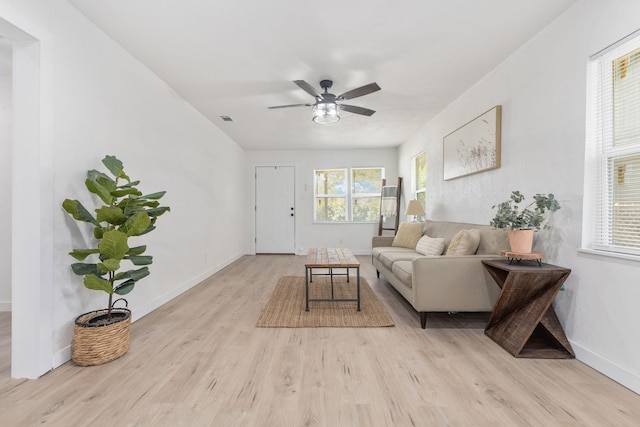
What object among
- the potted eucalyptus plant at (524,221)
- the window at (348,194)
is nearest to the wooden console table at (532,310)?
the potted eucalyptus plant at (524,221)

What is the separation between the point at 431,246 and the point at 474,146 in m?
1.24

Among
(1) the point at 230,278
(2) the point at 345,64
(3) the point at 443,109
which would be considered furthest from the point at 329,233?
(2) the point at 345,64

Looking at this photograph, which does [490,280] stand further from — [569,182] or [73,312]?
[73,312]

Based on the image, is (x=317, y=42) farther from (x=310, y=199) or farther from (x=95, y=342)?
(x=310, y=199)

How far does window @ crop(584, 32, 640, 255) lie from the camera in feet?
5.56

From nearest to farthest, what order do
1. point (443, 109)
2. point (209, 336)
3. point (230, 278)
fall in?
point (209, 336)
point (443, 109)
point (230, 278)

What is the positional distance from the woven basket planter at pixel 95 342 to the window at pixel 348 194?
494 centimetres

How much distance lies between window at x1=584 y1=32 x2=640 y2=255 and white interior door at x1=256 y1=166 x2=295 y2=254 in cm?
530

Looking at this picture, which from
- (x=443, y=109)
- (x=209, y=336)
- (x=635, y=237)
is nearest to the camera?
(x=635, y=237)

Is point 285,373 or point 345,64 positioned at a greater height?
point 345,64

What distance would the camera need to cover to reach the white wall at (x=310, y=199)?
21.6 ft

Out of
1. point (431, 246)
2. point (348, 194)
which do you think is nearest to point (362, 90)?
point (431, 246)

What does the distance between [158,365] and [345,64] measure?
287 centimetres

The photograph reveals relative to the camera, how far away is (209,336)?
2322 millimetres
